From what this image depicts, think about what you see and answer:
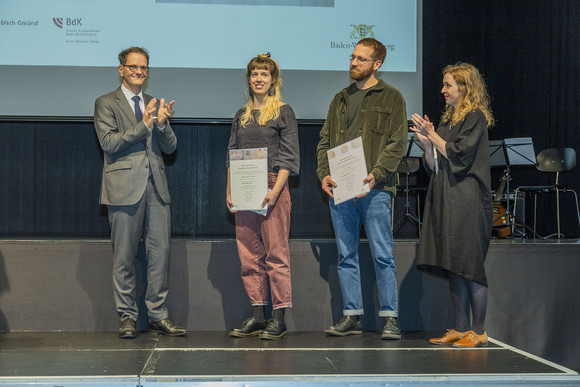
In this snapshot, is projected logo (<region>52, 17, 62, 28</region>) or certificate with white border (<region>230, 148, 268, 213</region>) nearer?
certificate with white border (<region>230, 148, 268, 213</region>)

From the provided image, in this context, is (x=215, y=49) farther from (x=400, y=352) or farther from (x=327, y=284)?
(x=400, y=352)

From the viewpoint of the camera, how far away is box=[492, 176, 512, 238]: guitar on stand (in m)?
5.52

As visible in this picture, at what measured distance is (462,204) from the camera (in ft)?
9.52

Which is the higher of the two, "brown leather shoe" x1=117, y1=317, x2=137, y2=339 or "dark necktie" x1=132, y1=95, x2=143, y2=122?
"dark necktie" x1=132, y1=95, x2=143, y2=122

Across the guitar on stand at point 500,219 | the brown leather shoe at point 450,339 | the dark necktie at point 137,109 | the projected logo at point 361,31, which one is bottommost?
the brown leather shoe at point 450,339

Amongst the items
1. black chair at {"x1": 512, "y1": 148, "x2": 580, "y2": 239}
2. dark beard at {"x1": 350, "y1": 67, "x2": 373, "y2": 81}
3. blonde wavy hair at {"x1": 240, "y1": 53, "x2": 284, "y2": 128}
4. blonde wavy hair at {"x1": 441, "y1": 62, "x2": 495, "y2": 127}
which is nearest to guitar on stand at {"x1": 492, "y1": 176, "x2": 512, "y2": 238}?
black chair at {"x1": 512, "y1": 148, "x2": 580, "y2": 239}

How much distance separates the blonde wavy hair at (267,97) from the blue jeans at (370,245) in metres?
0.60

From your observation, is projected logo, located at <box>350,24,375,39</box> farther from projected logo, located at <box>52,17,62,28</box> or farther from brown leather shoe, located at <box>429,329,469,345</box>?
brown leather shoe, located at <box>429,329,469,345</box>

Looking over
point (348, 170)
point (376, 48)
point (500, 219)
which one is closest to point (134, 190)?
point (348, 170)

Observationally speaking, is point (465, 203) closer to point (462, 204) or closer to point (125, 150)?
point (462, 204)

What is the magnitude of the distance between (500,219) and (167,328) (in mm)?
3860

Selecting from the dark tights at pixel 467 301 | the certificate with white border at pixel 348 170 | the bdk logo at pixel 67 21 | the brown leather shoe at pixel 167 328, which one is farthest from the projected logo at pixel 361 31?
the brown leather shoe at pixel 167 328

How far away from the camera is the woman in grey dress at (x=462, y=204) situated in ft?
9.45

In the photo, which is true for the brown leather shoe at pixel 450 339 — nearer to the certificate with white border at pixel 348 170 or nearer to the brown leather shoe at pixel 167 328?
the certificate with white border at pixel 348 170
